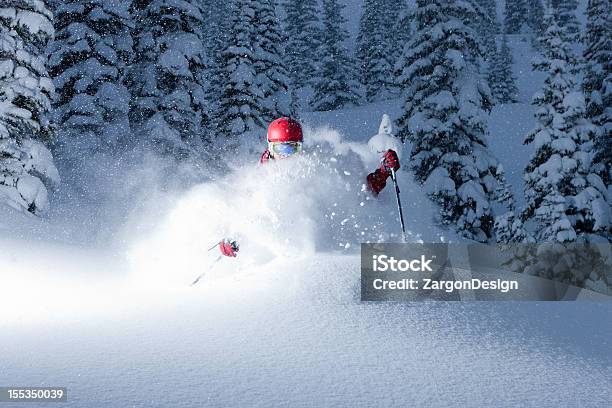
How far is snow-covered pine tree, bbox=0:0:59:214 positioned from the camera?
14531mm

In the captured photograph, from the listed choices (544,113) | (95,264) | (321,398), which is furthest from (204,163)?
(321,398)

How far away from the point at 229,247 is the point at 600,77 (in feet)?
68.9

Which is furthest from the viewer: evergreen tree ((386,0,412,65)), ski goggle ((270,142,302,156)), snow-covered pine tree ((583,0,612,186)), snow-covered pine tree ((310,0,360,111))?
evergreen tree ((386,0,412,65))

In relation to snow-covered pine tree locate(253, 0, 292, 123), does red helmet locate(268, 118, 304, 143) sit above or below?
below

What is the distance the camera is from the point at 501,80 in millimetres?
58656

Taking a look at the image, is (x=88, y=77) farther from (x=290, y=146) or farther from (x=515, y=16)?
(x=515, y=16)

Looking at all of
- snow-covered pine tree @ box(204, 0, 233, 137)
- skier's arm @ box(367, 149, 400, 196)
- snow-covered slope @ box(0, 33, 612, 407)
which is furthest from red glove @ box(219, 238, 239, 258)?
snow-covered pine tree @ box(204, 0, 233, 137)

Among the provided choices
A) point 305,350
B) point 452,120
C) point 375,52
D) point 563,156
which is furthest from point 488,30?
point 305,350

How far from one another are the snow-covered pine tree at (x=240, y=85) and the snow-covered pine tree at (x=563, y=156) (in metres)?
13.5

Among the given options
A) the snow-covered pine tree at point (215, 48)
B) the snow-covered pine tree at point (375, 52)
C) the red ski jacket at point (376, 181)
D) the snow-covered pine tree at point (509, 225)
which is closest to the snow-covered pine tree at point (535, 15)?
the snow-covered pine tree at point (375, 52)

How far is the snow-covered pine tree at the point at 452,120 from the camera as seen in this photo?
20562 mm

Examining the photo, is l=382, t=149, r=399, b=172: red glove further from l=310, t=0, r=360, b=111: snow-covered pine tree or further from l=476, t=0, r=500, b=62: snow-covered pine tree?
l=310, t=0, r=360, b=111: snow-covered pine tree

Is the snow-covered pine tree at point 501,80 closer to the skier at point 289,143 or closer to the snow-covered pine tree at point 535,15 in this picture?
the snow-covered pine tree at point 535,15

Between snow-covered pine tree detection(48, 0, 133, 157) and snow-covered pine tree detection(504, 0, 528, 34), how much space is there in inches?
3162
